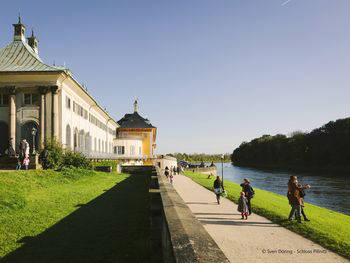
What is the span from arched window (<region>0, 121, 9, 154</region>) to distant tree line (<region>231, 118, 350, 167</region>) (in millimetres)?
87203

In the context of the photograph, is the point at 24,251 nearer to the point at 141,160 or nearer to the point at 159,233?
the point at 159,233

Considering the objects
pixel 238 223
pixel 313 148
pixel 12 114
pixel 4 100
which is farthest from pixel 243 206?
pixel 313 148

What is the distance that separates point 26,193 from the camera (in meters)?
16.9

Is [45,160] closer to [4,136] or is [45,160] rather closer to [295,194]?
[4,136]

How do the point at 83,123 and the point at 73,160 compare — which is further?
the point at 83,123

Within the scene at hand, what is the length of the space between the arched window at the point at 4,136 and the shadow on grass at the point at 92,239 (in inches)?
895

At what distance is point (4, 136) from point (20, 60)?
7.69m

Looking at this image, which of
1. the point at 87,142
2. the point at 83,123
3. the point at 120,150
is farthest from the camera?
the point at 120,150

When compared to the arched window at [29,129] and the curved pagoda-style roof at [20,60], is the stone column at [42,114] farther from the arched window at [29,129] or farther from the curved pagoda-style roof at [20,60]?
the curved pagoda-style roof at [20,60]

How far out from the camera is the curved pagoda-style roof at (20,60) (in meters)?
34.8

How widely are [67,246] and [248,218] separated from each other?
8.73 m

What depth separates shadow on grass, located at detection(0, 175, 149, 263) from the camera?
8414 millimetres

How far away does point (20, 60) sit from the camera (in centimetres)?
3678

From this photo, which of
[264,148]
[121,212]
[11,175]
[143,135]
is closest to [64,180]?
[11,175]
